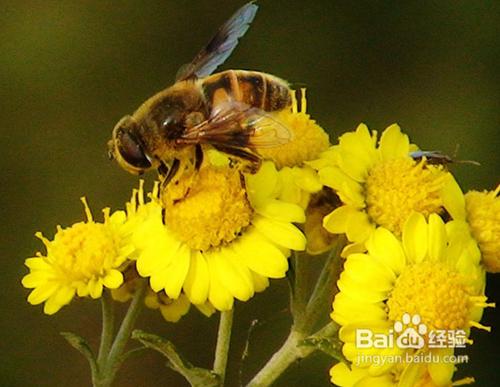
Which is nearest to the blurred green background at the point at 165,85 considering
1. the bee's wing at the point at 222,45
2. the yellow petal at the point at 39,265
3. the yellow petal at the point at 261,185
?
the bee's wing at the point at 222,45

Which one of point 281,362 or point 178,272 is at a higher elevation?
point 178,272

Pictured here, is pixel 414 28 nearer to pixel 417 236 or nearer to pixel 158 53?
pixel 158 53

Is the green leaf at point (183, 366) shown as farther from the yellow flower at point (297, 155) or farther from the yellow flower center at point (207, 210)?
the yellow flower at point (297, 155)

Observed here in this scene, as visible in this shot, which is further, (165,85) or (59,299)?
(165,85)

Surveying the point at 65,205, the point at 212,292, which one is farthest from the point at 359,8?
the point at 212,292

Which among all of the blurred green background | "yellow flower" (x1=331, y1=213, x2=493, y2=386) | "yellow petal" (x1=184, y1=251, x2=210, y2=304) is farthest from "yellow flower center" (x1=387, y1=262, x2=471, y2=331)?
the blurred green background

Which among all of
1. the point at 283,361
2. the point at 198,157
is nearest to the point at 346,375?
the point at 283,361

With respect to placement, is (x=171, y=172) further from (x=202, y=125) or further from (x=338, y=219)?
(x=338, y=219)
